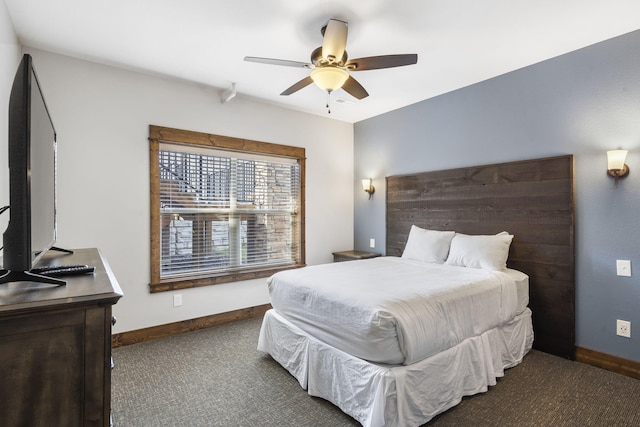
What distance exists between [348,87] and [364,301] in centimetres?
170

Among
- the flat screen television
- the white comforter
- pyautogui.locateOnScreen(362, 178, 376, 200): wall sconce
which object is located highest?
pyautogui.locateOnScreen(362, 178, 376, 200): wall sconce

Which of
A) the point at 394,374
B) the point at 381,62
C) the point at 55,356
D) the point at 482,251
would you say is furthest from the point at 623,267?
the point at 55,356

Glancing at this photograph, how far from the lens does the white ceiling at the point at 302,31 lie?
2193mm

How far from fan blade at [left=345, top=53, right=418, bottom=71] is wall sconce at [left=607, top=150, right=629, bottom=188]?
1764 mm

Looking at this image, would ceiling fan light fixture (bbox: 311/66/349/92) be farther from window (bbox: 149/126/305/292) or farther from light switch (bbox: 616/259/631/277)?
light switch (bbox: 616/259/631/277)

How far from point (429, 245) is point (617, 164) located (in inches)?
65.7

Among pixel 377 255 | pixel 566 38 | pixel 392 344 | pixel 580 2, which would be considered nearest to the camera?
pixel 392 344

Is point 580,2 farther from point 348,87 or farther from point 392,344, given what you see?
point 392,344

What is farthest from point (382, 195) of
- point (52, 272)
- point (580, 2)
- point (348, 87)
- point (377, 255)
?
point (52, 272)

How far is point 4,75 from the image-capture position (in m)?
2.17

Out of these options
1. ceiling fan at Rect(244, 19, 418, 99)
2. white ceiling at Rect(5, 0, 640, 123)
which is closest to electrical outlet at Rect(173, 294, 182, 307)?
white ceiling at Rect(5, 0, 640, 123)

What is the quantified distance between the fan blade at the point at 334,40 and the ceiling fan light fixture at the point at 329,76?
0.07 m

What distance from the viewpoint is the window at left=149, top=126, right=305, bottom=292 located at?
3396 mm

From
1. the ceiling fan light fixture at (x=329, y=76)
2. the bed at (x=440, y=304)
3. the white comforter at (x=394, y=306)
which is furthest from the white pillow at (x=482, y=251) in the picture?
the ceiling fan light fixture at (x=329, y=76)
